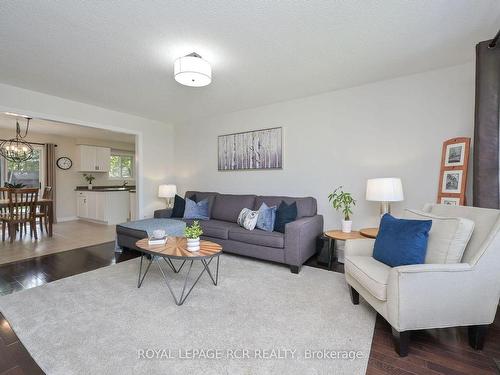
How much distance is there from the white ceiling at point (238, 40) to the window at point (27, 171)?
153 inches

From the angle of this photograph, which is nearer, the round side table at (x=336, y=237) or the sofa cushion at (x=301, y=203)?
the round side table at (x=336, y=237)

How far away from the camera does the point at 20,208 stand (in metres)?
4.51

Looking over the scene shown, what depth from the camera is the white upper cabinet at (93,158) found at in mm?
6664

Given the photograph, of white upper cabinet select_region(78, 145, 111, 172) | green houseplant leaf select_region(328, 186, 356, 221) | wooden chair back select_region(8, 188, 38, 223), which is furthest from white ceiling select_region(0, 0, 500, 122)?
white upper cabinet select_region(78, 145, 111, 172)

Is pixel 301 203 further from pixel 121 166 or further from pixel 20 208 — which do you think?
pixel 121 166

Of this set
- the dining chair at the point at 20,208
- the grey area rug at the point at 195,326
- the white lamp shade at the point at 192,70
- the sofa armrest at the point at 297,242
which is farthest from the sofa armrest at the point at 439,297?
the dining chair at the point at 20,208

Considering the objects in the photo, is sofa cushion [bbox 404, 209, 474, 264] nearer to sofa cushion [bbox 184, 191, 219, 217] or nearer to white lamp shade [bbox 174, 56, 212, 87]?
white lamp shade [bbox 174, 56, 212, 87]

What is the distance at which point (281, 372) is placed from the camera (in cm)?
141

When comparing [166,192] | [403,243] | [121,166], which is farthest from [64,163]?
[403,243]

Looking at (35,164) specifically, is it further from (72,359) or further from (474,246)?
(474,246)

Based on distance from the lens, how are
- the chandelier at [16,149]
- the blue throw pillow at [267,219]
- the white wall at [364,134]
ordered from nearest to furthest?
the white wall at [364,134], the blue throw pillow at [267,219], the chandelier at [16,149]

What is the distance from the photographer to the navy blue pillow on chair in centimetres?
319

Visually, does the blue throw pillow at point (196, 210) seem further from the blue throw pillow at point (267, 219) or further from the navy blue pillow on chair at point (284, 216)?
the navy blue pillow on chair at point (284, 216)

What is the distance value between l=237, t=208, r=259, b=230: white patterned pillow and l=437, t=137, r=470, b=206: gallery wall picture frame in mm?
2150
